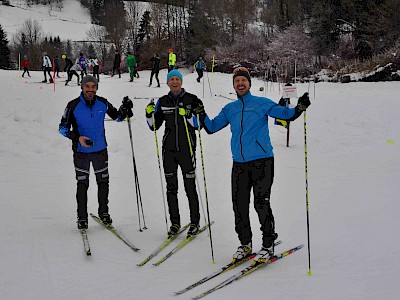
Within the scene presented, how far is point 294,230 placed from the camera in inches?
178

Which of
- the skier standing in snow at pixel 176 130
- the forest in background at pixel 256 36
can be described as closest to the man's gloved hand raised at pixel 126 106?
the skier standing in snow at pixel 176 130

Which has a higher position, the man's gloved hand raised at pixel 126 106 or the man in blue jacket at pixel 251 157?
the man's gloved hand raised at pixel 126 106

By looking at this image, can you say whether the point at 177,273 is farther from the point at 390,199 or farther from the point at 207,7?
the point at 207,7

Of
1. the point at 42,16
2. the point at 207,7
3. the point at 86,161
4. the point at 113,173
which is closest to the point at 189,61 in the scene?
the point at 207,7

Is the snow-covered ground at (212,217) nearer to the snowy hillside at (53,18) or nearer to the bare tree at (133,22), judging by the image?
the bare tree at (133,22)

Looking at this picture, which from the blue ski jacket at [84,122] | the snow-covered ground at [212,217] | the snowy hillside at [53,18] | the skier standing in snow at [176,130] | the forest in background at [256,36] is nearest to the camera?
the snow-covered ground at [212,217]

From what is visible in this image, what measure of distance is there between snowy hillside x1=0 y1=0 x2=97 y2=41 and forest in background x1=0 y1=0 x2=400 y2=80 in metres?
4.01

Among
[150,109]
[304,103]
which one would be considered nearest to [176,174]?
[150,109]

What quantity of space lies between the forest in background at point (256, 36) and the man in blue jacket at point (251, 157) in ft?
41.9

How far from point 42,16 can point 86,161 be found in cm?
8637

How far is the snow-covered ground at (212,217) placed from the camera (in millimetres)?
3197

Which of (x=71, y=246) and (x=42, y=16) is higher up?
(x=42, y=16)

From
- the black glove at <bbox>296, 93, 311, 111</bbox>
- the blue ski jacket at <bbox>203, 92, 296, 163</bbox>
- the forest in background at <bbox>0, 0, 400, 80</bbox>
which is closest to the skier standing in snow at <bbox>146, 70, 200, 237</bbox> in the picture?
the blue ski jacket at <bbox>203, 92, 296, 163</bbox>

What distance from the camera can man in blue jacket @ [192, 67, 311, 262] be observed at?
137 inches
